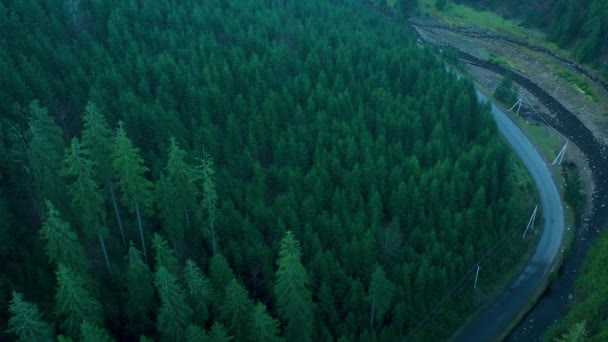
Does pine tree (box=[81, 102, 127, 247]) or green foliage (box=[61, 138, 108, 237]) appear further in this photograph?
pine tree (box=[81, 102, 127, 247])

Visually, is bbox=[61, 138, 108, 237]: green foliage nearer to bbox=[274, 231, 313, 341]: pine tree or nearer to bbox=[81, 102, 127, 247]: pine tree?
bbox=[81, 102, 127, 247]: pine tree

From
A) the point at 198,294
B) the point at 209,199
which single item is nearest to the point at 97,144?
the point at 209,199

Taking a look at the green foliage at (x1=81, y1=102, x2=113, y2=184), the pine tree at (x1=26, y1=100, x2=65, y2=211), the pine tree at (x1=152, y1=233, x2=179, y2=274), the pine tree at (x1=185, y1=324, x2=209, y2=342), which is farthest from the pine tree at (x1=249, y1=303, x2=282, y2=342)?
the pine tree at (x1=26, y1=100, x2=65, y2=211)

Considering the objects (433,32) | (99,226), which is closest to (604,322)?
(99,226)

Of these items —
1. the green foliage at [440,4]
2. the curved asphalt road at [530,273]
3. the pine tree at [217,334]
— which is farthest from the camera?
the green foliage at [440,4]

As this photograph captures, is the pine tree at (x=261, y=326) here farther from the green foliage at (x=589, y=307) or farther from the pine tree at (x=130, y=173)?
the green foliage at (x=589, y=307)

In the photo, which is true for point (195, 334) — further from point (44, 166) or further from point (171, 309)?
point (44, 166)

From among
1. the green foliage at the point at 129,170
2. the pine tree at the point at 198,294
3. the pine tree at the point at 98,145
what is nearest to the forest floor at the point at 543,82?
the pine tree at the point at 198,294
